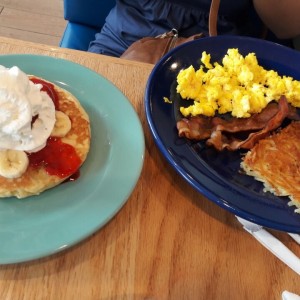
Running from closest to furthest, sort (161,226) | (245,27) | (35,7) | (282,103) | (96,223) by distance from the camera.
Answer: (96,223) → (161,226) → (282,103) → (245,27) → (35,7)

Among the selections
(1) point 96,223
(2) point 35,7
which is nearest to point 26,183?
(1) point 96,223

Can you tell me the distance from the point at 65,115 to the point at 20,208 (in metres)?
0.27

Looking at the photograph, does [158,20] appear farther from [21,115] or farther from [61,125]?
[21,115]

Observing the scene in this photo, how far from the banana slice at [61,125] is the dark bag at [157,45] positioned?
1.57 feet

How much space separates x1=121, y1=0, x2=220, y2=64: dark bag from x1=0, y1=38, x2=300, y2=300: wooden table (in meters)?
0.49

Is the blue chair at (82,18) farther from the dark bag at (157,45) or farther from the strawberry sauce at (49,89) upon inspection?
the strawberry sauce at (49,89)

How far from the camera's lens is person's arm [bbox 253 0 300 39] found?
153cm

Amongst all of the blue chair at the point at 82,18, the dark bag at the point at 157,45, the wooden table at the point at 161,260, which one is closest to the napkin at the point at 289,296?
the wooden table at the point at 161,260

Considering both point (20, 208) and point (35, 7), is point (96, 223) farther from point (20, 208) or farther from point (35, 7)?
point (35, 7)

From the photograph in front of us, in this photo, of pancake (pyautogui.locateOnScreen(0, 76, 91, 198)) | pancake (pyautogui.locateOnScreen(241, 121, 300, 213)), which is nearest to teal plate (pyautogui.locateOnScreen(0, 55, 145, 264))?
pancake (pyautogui.locateOnScreen(0, 76, 91, 198))

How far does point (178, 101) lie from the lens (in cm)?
110

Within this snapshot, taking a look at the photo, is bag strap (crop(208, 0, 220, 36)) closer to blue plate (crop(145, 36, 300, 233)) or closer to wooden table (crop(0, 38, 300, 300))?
blue plate (crop(145, 36, 300, 233))

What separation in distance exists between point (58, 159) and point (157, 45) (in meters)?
0.68

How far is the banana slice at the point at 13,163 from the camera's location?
829 mm
